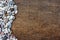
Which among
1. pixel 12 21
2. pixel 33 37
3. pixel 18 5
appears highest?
pixel 18 5

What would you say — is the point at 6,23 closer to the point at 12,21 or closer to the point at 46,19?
the point at 12,21

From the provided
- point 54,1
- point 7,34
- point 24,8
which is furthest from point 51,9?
point 7,34

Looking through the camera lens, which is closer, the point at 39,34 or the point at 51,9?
the point at 39,34

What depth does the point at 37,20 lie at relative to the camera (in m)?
1.49

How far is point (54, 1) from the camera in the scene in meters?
1.68

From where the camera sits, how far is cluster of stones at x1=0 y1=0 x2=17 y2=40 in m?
1.36

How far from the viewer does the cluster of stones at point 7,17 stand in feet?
4.47

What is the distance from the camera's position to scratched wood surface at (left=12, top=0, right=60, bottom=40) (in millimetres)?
1392

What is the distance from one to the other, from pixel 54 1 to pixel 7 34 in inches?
25.0

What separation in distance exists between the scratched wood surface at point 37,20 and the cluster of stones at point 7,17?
4cm

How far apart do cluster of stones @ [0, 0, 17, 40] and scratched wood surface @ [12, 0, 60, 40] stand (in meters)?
0.04

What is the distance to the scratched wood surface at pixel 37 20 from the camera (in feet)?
4.57

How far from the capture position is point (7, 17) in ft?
4.84

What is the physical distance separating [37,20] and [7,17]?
281mm
